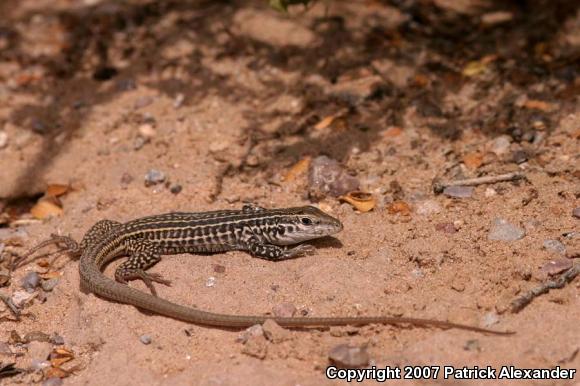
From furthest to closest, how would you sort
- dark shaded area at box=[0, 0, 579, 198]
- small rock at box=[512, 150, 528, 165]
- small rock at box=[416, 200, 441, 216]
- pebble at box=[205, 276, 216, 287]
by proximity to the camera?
dark shaded area at box=[0, 0, 579, 198]
small rock at box=[512, 150, 528, 165]
small rock at box=[416, 200, 441, 216]
pebble at box=[205, 276, 216, 287]

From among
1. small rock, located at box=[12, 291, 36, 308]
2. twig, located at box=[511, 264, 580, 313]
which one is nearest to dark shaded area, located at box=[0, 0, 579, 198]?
small rock, located at box=[12, 291, 36, 308]

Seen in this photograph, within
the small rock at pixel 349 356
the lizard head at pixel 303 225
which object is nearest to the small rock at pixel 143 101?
the lizard head at pixel 303 225

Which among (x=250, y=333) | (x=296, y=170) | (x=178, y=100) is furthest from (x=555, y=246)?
(x=178, y=100)

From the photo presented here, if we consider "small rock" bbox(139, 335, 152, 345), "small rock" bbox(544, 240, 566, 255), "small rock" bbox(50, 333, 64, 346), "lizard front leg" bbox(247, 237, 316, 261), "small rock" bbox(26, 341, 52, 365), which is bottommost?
"small rock" bbox(26, 341, 52, 365)

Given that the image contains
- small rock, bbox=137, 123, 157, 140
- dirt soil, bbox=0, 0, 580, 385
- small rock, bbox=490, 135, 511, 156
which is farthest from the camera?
small rock, bbox=137, 123, 157, 140

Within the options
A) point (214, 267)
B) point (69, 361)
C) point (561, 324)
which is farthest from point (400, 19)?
point (69, 361)

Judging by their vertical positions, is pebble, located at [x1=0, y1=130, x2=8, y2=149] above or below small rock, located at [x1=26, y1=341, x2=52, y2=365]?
above

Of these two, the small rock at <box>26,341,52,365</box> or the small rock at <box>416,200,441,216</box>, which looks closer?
the small rock at <box>26,341,52,365</box>

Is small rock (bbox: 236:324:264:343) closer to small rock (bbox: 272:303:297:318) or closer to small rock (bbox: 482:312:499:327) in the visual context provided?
small rock (bbox: 272:303:297:318)
